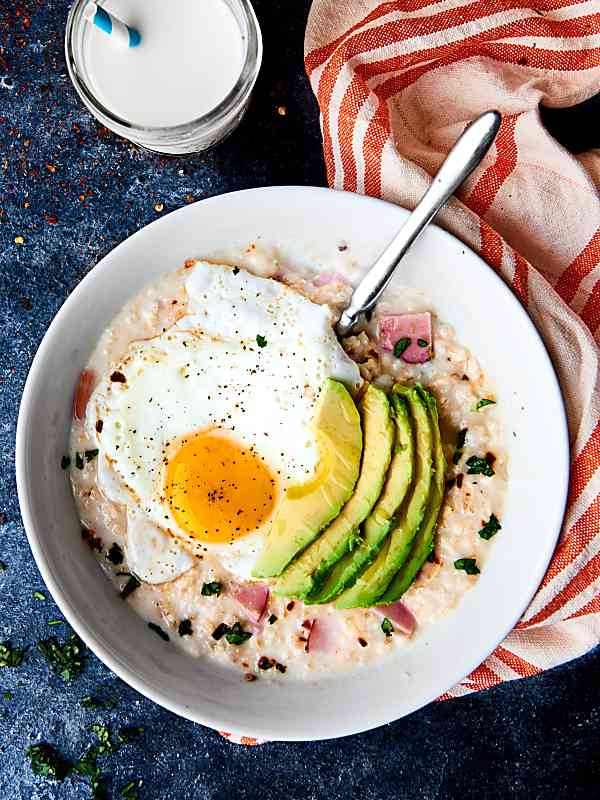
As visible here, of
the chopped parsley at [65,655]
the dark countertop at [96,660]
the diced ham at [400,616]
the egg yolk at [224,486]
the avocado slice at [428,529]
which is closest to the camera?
the avocado slice at [428,529]

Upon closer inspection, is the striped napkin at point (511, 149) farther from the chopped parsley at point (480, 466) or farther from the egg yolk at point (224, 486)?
the egg yolk at point (224, 486)

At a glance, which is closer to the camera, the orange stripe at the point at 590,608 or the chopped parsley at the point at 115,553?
the orange stripe at the point at 590,608

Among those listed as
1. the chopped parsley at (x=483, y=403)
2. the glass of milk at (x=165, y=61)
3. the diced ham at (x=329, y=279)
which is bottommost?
the chopped parsley at (x=483, y=403)

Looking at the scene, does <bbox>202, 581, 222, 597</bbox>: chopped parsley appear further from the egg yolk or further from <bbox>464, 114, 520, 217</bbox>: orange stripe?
<bbox>464, 114, 520, 217</bbox>: orange stripe

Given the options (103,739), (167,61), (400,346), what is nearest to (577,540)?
(400,346)

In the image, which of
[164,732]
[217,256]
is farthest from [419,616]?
[217,256]

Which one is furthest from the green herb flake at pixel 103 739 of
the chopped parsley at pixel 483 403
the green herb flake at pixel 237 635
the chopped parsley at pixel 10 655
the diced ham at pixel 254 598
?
the chopped parsley at pixel 483 403

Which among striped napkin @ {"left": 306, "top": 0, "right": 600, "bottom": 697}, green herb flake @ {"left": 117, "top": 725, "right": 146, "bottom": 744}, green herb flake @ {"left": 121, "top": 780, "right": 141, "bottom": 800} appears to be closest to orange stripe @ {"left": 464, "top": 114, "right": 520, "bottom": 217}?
striped napkin @ {"left": 306, "top": 0, "right": 600, "bottom": 697}
